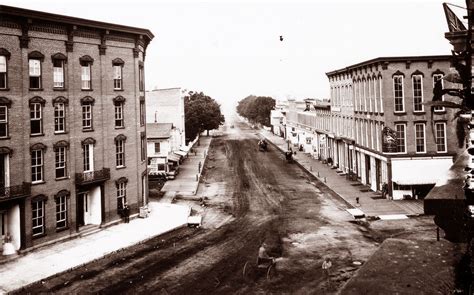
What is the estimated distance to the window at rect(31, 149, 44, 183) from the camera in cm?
2938

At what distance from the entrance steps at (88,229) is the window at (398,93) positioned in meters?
26.7

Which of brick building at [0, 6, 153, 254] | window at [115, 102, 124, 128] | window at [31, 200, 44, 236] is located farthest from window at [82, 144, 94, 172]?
window at [31, 200, 44, 236]

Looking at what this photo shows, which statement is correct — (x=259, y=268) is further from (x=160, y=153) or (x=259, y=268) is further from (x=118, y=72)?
(x=160, y=153)

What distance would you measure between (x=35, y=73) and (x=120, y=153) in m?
9.08

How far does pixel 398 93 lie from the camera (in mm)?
41562

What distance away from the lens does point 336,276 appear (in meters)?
22.5

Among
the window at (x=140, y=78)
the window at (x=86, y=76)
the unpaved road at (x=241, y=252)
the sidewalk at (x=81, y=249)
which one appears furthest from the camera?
the window at (x=140, y=78)

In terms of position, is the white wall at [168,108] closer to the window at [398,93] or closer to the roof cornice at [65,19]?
the roof cornice at [65,19]

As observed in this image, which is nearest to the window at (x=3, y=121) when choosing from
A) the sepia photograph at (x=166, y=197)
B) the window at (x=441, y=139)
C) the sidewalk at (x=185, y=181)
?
the sepia photograph at (x=166, y=197)

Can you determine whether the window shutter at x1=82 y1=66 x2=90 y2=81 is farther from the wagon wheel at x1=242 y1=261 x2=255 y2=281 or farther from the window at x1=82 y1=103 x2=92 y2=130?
the wagon wheel at x1=242 y1=261 x2=255 y2=281

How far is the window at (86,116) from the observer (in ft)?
108

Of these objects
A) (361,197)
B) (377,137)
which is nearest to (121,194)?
(361,197)

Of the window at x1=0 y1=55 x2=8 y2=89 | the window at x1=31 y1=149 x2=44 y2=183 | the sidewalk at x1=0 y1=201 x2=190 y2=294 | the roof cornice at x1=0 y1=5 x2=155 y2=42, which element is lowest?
the sidewalk at x1=0 y1=201 x2=190 y2=294

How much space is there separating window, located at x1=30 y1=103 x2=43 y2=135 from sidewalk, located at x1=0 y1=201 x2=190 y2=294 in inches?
286
